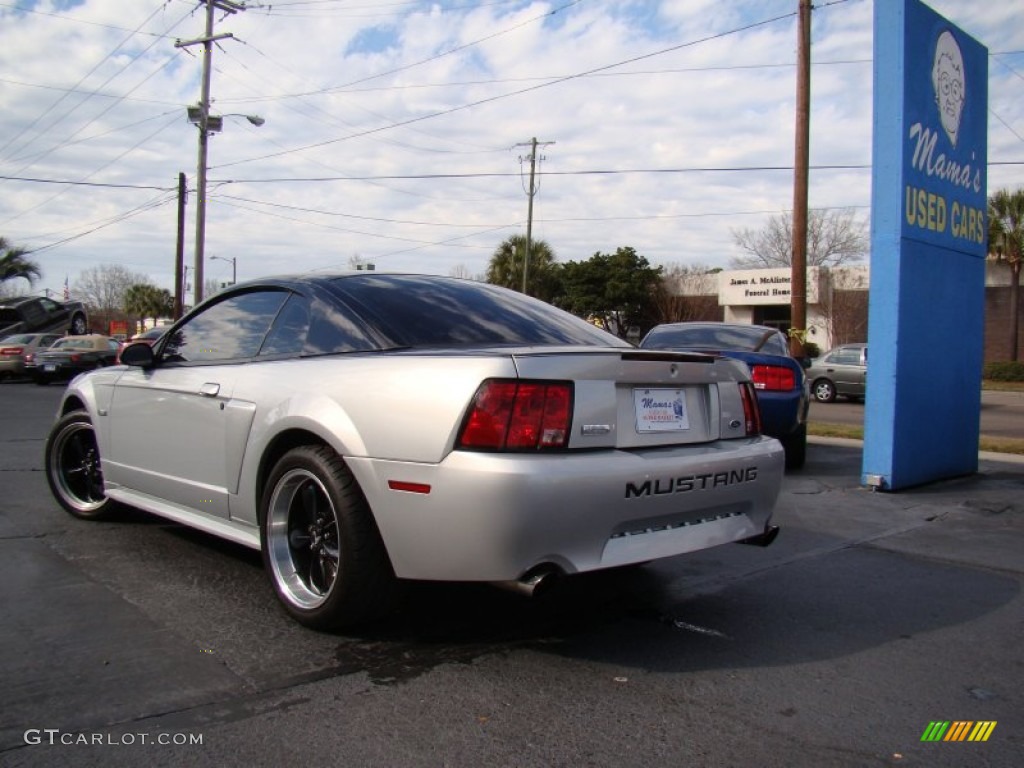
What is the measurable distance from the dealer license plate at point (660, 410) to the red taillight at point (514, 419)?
41cm

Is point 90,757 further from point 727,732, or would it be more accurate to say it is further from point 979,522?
point 979,522

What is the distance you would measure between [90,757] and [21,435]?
881 cm

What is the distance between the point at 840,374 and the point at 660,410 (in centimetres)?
1770

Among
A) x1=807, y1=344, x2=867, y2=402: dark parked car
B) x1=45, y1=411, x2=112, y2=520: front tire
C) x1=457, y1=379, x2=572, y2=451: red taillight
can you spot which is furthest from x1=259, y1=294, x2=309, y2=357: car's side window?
x1=807, y1=344, x2=867, y2=402: dark parked car

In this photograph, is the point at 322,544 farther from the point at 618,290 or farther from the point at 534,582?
the point at 618,290

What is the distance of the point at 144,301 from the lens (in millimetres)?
78062

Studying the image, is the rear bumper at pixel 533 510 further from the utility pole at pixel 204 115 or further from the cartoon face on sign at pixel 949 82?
the utility pole at pixel 204 115

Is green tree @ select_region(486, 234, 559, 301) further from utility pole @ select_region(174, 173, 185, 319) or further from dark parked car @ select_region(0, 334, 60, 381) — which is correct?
dark parked car @ select_region(0, 334, 60, 381)

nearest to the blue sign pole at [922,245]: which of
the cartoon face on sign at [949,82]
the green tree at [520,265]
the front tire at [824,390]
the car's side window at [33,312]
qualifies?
the cartoon face on sign at [949,82]

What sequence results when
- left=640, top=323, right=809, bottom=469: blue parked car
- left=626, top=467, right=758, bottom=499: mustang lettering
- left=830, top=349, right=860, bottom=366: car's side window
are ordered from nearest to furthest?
left=626, top=467, right=758, bottom=499: mustang lettering < left=640, top=323, right=809, bottom=469: blue parked car < left=830, top=349, right=860, bottom=366: car's side window

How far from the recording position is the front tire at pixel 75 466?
17.3ft

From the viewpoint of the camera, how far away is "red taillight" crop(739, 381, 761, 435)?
386 cm

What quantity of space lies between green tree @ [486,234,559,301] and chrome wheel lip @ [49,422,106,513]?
132ft

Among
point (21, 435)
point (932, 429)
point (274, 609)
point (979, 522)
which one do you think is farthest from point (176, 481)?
point (21, 435)
